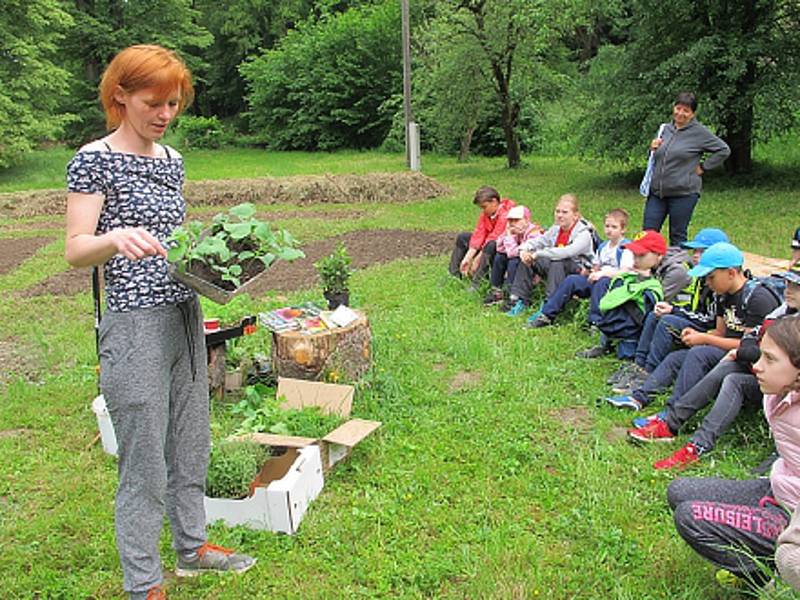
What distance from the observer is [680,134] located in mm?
6691

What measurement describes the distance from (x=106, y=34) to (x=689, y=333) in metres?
30.0

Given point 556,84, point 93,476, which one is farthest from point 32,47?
point 93,476

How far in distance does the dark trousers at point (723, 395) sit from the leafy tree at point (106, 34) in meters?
29.1

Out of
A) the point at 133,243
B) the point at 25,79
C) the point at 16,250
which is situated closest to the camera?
the point at 133,243

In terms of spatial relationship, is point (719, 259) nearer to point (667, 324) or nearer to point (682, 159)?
point (667, 324)

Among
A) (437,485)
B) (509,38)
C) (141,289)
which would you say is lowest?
(437,485)

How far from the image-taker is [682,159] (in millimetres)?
6598

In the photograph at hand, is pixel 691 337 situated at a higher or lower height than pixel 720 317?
lower

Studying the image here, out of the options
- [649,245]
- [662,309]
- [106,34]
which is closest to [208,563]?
[662,309]

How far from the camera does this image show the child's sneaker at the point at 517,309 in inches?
A: 250

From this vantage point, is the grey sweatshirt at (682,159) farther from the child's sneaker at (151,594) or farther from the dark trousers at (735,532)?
the child's sneaker at (151,594)

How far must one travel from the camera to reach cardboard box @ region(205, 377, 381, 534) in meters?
3.22

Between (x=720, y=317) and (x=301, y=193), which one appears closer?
(x=720, y=317)

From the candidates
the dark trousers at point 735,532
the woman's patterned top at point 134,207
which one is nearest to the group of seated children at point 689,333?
the dark trousers at point 735,532
